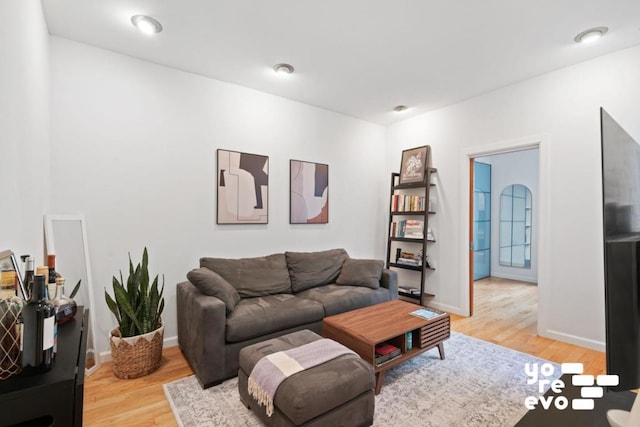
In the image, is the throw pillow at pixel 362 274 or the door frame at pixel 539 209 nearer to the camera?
the door frame at pixel 539 209

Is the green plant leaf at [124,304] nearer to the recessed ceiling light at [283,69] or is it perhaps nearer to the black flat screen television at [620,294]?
the recessed ceiling light at [283,69]

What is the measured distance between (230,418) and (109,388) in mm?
1050

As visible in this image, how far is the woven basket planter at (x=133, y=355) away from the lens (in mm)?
2287

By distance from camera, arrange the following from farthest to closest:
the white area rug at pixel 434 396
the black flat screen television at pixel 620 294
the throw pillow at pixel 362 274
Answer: the throw pillow at pixel 362 274, the white area rug at pixel 434 396, the black flat screen television at pixel 620 294

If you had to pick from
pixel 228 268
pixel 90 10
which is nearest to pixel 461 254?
pixel 228 268

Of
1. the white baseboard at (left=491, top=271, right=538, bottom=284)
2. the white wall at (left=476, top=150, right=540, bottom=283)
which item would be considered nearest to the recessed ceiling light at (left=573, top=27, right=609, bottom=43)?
the white wall at (left=476, top=150, right=540, bottom=283)

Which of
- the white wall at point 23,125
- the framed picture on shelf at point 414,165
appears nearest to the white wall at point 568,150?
the framed picture on shelf at point 414,165

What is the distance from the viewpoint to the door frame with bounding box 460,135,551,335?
3.11m

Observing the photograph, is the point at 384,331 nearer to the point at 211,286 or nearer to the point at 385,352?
the point at 385,352

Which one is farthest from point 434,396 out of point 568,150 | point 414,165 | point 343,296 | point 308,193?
point 414,165

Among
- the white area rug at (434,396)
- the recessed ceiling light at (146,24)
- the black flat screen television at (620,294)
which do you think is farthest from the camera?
the recessed ceiling light at (146,24)

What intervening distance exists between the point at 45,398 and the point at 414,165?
4.24 metres

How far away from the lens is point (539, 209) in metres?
3.20

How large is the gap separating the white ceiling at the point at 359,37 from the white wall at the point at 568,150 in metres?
0.21
